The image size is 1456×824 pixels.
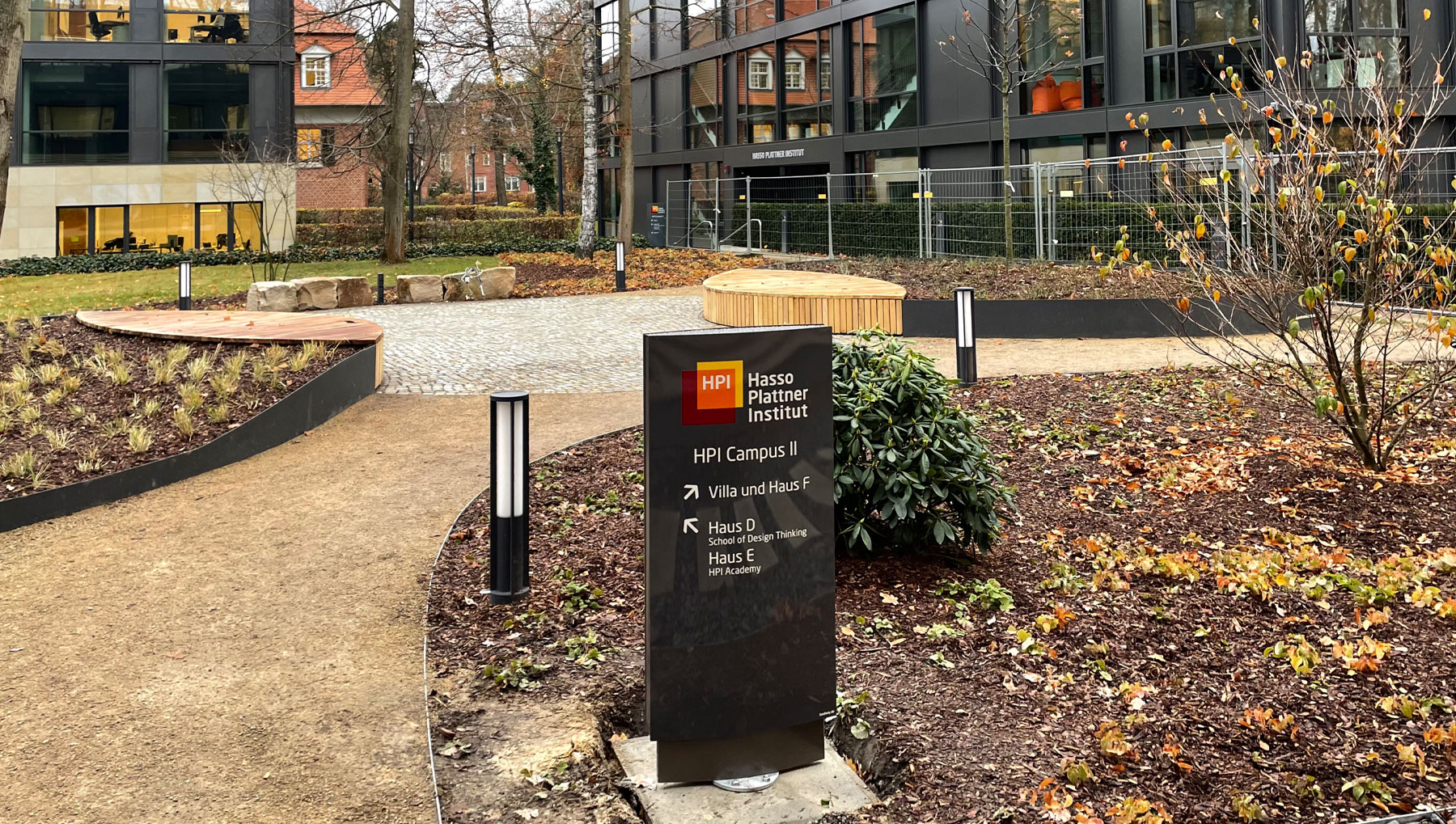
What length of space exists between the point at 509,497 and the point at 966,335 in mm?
5859

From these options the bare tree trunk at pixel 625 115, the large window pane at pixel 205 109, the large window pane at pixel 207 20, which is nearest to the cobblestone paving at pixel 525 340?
the bare tree trunk at pixel 625 115

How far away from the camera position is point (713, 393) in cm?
371

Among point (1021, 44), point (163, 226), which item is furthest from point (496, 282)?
point (163, 226)

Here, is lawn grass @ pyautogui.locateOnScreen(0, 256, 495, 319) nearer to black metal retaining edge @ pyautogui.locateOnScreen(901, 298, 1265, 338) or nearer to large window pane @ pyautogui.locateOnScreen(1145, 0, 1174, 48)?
black metal retaining edge @ pyautogui.locateOnScreen(901, 298, 1265, 338)

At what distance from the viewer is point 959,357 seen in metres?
10.6

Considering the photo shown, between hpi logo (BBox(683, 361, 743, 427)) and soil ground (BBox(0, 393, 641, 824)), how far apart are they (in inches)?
58.4

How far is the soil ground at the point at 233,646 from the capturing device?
12.9 feet

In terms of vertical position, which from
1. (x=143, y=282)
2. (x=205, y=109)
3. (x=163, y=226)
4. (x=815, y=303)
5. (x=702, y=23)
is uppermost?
(x=702, y=23)

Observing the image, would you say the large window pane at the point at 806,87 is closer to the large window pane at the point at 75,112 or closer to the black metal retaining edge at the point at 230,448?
the large window pane at the point at 75,112

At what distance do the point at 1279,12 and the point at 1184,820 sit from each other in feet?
63.1

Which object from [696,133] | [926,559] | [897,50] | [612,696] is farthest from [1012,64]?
[612,696]

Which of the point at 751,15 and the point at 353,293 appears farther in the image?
the point at 751,15

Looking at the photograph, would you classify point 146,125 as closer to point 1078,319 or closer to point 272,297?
point 272,297

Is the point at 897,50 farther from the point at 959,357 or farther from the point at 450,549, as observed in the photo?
the point at 450,549
